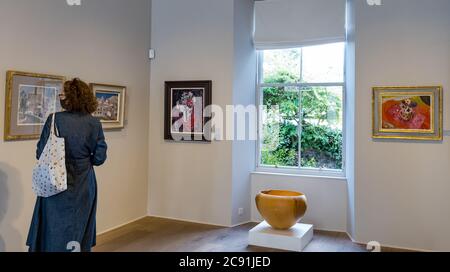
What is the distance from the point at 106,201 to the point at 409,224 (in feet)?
11.3

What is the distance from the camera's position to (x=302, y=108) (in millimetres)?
4949

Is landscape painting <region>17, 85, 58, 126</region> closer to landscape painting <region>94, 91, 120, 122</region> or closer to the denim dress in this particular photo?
landscape painting <region>94, 91, 120, 122</region>

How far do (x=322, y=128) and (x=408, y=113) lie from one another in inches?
47.6

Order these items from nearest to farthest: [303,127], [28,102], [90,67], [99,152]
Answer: [99,152]
[28,102]
[90,67]
[303,127]

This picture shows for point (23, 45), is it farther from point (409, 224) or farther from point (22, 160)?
point (409, 224)

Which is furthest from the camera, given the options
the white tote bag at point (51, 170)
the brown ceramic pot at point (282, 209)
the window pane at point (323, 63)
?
the window pane at point (323, 63)

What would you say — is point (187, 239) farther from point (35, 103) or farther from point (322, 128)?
point (322, 128)

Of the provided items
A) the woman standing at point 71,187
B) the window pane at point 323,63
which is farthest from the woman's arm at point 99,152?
the window pane at point 323,63

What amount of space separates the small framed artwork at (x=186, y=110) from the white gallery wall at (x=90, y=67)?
0.37 m

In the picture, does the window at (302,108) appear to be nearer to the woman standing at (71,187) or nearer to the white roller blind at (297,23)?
the white roller blind at (297,23)

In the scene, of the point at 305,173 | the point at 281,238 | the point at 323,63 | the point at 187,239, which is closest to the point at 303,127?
the point at 305,173

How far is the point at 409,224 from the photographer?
12.6 ft

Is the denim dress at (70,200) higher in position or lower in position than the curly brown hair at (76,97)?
lower

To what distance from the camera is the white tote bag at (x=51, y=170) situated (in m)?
2.42
